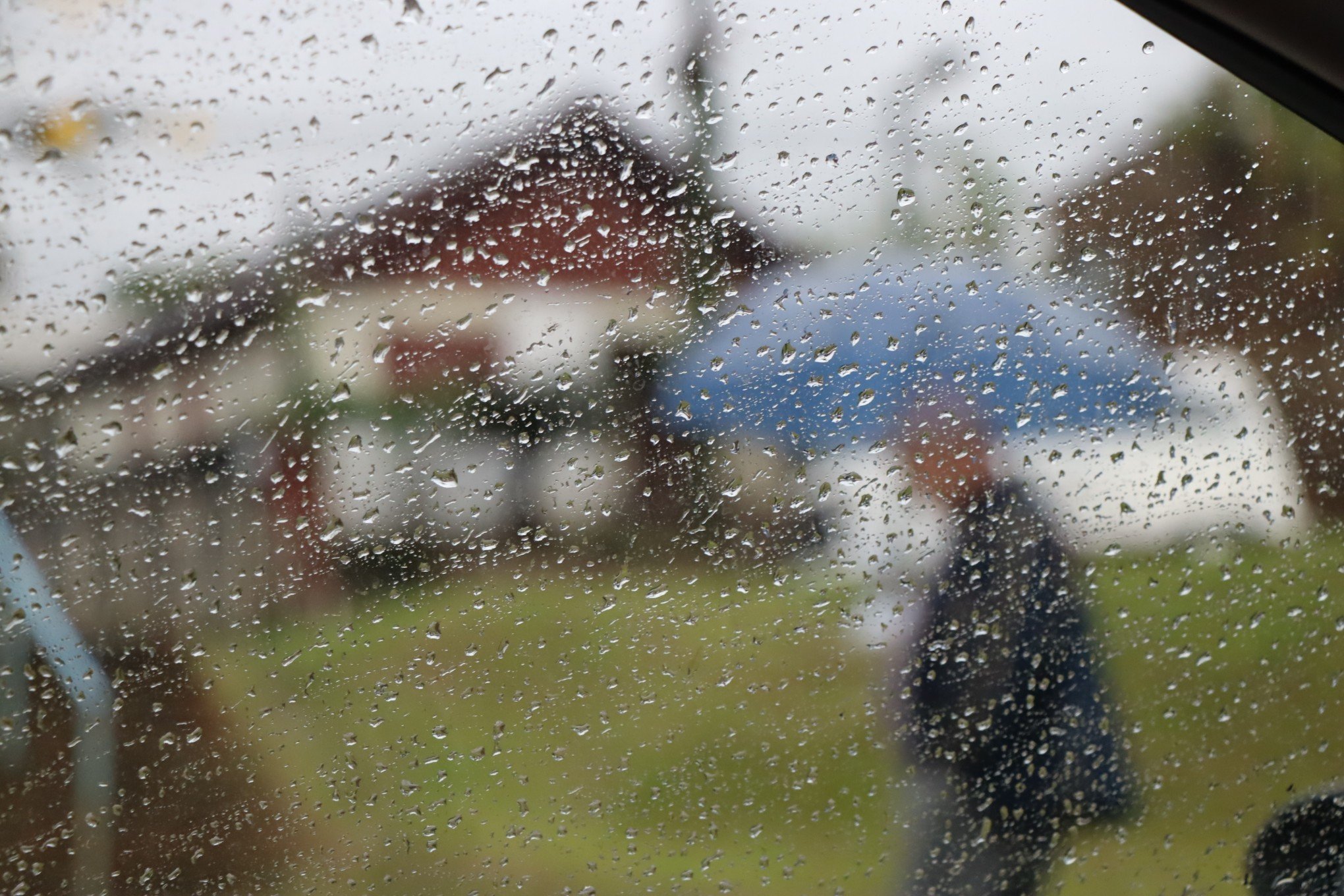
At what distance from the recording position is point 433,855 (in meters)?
0.89

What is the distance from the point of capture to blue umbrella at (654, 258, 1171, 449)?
3.12ft

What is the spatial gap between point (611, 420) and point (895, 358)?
32cm

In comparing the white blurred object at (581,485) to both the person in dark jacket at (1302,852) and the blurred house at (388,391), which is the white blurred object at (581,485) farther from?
the person in dark jacket at (1302,852)

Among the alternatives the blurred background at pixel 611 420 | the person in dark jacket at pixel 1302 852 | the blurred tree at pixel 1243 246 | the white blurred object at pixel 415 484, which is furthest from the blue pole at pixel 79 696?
the person in dark jacket at pixel 1302 852

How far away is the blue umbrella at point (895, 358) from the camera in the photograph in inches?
37.4

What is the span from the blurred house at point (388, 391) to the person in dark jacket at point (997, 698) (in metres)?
0.34

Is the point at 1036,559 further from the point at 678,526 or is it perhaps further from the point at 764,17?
the point at 764,17

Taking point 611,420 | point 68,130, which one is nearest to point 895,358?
point 611,420

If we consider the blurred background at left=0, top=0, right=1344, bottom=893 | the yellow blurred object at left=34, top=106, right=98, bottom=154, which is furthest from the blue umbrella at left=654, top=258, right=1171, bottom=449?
the yellow blurred object at left=34, top=106, right=98, bottom=154

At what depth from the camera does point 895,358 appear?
99 centimetres

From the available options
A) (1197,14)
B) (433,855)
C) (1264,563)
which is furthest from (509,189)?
(1264,563)

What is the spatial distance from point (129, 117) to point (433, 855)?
2.36 feet

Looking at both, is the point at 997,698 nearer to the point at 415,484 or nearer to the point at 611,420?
the point at 611,420

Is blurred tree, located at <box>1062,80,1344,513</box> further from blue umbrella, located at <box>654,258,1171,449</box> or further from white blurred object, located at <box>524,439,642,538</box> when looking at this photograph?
white blurred object, located at <box>524,439,642,538</box>
